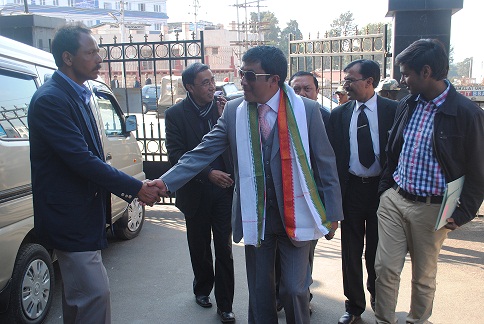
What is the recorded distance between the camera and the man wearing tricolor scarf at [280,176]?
280 centimetres

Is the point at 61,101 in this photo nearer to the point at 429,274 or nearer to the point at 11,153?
the point at 11,153

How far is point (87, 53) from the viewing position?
2783 millimetres

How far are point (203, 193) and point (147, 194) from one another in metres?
0.86

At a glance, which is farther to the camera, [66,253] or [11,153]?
[11,153]

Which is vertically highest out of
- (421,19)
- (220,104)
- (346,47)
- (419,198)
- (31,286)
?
(421,19)

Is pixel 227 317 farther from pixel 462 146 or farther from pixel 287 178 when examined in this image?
pixel 462 146

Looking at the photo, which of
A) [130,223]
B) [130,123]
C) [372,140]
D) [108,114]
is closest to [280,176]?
[372,140]

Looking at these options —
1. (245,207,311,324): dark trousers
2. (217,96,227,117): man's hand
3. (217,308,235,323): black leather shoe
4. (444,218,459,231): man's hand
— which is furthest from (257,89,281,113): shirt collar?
(217,308,235,323): black leather shoe

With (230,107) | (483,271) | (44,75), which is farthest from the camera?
(483,271)

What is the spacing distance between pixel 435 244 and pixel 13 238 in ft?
9.76

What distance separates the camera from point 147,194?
3.00m

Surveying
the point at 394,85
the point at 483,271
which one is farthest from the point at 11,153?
the point at 483,271

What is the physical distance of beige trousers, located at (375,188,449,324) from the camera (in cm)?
319

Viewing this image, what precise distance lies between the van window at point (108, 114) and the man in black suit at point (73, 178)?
267 cm
